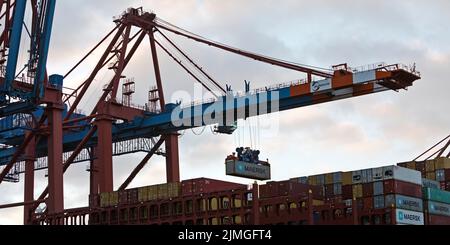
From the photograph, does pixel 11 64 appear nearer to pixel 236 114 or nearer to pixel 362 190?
pixel 236 114

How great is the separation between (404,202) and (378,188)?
2.07 m

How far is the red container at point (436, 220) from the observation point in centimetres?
6112

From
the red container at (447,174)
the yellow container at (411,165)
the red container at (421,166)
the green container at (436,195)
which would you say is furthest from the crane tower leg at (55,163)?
the red container at (447,174)

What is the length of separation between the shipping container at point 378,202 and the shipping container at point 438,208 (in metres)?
4.25

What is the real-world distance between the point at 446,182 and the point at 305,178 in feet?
47.3

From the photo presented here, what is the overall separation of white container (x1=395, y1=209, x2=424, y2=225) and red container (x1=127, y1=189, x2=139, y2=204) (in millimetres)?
19718

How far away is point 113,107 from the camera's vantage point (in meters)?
73.2

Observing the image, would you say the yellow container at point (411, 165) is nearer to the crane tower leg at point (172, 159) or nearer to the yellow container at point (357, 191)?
the yellow container at point (357, 191)

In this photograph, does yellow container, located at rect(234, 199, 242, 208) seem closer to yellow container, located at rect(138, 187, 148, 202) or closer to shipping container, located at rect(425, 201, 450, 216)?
yellow container, located at rect(138, 187, 148, 202)

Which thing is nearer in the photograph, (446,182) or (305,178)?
(305,178)
